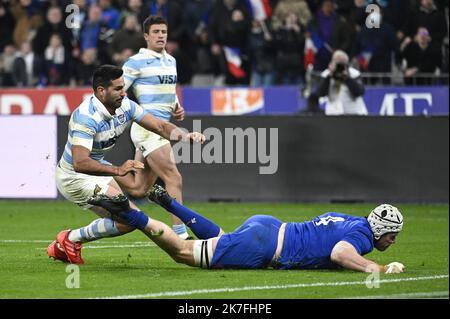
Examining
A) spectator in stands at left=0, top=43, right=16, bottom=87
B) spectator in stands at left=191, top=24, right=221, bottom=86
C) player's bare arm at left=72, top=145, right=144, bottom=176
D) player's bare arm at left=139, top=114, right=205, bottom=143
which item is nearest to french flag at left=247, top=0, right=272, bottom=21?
spectator in stands at left=191, top=24, right=221, bottom=86

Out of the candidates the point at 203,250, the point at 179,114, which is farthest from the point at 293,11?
the point at 203,250

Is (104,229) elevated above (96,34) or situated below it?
below

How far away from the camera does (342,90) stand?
68.7 feet

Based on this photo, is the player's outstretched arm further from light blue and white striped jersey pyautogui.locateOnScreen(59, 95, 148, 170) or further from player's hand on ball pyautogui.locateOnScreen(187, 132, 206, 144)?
light blue and white striped jersey pyautogui.locateOnScreen(59, 95, 148, 170)

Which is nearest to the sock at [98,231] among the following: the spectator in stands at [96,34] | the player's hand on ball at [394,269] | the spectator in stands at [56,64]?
the player's hand on ball at [394,269]

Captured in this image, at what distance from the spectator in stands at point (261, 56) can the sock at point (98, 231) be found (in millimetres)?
13804

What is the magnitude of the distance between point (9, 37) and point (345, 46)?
329 inches

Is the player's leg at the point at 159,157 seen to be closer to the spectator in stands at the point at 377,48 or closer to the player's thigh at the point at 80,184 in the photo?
the player's thigh at the point at 80,184

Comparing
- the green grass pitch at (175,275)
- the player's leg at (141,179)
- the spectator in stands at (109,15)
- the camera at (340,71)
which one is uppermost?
the spectator in stands at (109,15)

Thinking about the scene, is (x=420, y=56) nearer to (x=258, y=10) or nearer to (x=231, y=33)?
(x=258, y=10)

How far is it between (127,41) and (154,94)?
10.7 meters

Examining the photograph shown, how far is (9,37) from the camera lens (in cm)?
2736

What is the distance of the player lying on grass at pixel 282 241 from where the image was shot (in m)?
10.6

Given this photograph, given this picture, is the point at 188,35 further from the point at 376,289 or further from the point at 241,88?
the point at 376,289
